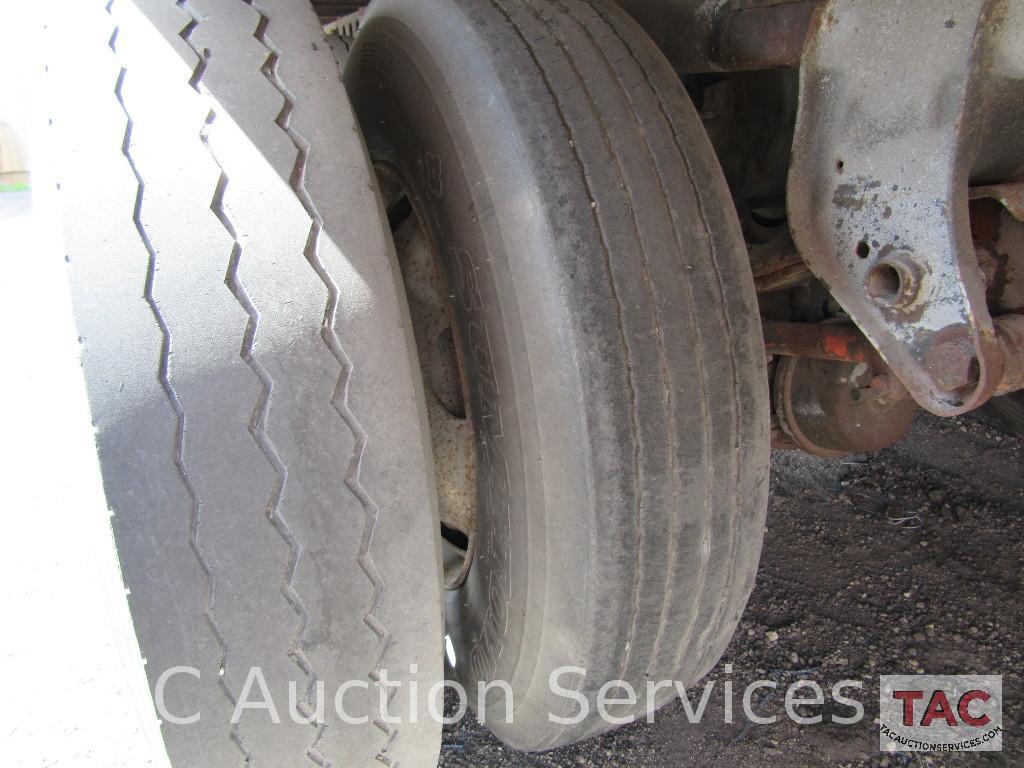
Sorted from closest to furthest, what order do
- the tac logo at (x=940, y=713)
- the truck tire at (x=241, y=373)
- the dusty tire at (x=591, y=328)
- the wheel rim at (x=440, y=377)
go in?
1. the truck tire at (x=241, y=373)
2. the dusty tire at (x=591, y=328)
3. the wheel rim at (x=440, y=377)
4. the tac logo at (x=940, y=713)

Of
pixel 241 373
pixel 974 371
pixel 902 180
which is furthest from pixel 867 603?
pixel 241 373

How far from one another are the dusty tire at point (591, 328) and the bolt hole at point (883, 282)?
0.56 ft

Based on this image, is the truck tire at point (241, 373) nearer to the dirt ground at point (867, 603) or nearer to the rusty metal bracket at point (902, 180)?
the rusty metal bracket at point (902, 180)

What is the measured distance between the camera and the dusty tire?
101 cm

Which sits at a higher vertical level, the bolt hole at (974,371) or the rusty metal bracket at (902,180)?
the rusty metal bracket at (902,180)

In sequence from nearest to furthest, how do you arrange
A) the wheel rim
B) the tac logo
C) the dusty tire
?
the dusty tire < the wheel rim < the tac logo

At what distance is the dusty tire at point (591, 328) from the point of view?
3.32 feet

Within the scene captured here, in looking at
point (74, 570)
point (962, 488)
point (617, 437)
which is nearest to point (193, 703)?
point (617, 437)

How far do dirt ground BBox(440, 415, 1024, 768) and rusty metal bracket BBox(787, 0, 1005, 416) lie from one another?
1.02 m

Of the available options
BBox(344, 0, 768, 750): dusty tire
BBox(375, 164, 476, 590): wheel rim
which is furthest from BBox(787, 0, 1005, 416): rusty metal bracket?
BBox(375, 164, 476, 590): wheel rim

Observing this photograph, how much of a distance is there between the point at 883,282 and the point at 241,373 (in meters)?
0.91

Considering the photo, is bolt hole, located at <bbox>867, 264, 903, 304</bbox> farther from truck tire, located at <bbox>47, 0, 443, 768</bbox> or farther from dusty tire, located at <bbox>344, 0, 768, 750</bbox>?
truck tire, located at <bbox>47, 0, 443, 768</bbox>

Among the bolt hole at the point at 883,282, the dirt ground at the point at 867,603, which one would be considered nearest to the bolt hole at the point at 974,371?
the bolt hole at the point at 883,282

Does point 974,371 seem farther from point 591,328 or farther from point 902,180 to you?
point 591,328
